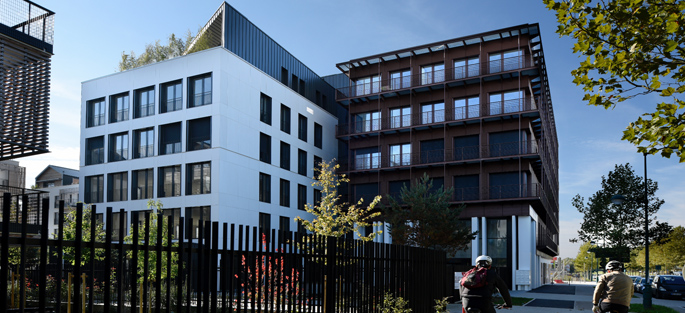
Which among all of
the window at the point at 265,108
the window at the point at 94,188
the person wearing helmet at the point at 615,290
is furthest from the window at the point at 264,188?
the person wearing helmet at the point at 615,290

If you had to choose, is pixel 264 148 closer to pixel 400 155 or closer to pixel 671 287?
pixel 400 155

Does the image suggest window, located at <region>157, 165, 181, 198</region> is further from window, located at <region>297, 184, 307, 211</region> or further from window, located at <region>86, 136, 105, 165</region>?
window, located at <region>297, 184, 307, 211</region>

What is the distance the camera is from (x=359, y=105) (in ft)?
164

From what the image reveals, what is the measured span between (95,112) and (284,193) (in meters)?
15.1

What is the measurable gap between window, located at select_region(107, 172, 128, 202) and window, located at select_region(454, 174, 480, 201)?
23.7 metres

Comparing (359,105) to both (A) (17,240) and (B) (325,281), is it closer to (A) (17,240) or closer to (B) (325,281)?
(B) (325,281)

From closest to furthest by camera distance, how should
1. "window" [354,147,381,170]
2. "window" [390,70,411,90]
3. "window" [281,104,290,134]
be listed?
"window" [281,104,290,134]
"window" [390,70,411,90]
"window" [354,147,381,170]

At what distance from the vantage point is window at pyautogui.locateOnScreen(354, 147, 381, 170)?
159ft

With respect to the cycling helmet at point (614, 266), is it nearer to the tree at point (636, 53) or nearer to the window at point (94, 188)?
the tree at point (636, 53)

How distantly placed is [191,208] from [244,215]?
3.46 metres

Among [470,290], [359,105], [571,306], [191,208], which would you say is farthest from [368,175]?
[470,290]

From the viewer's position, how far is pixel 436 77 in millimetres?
46312

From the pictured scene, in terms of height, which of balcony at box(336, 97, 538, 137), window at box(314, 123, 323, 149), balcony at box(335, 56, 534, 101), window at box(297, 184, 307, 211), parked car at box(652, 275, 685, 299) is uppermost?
balcony at box(335, 56, 534, 101)

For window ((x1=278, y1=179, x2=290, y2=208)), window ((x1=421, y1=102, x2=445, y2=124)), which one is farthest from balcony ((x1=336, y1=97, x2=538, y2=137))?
window ((x1=278, y1=179, x2=290, y2=208))
